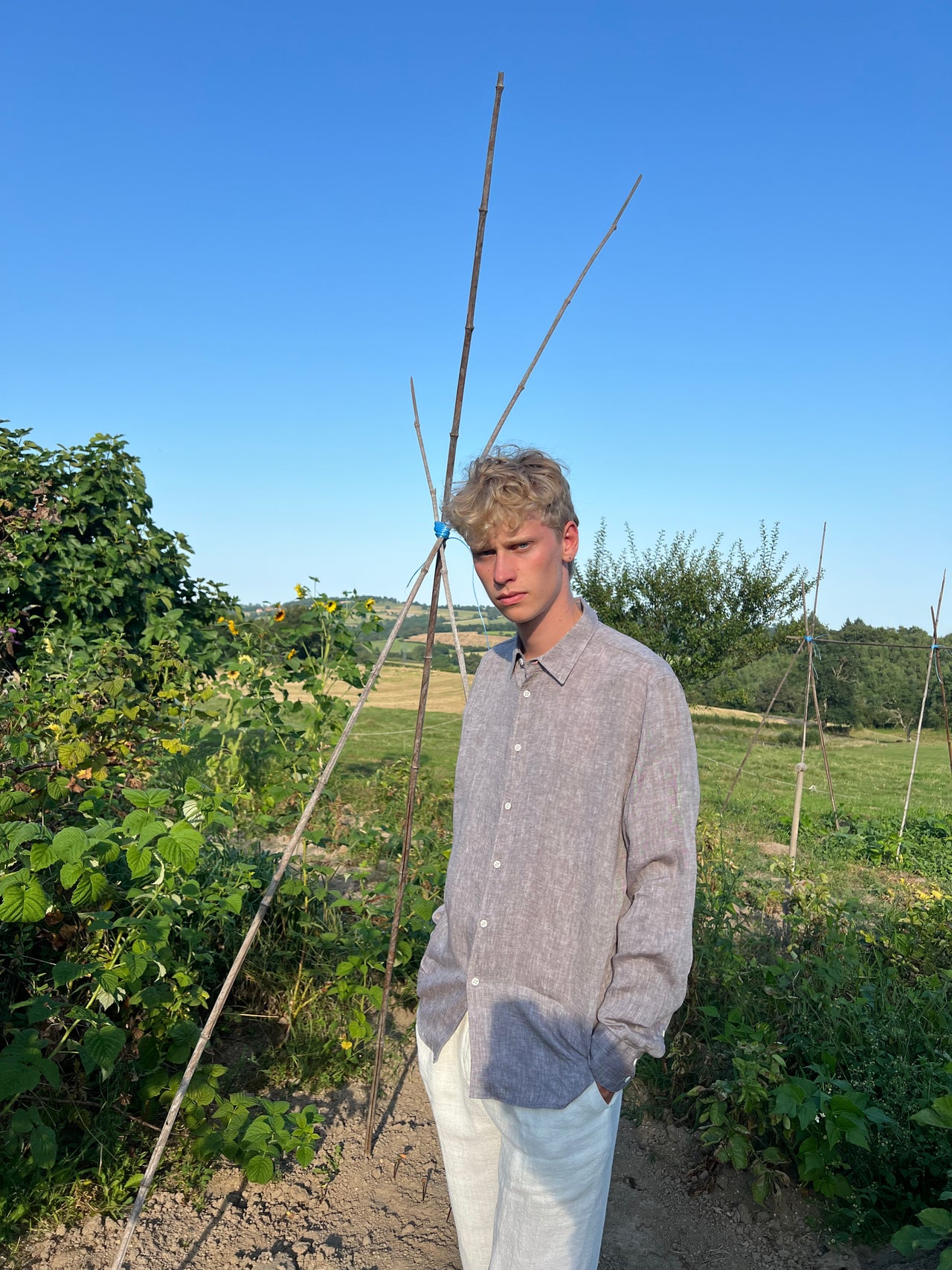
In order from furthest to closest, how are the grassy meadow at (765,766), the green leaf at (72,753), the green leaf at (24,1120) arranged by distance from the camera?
the grassy meadow at (765,766), the green leaf at (72,753), the green leaf at (24,1120)

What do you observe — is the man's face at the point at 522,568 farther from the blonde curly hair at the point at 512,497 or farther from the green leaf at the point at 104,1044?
the green leaf at the point at 104,1044

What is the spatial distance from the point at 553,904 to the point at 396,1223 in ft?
4.81

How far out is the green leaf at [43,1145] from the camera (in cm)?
186

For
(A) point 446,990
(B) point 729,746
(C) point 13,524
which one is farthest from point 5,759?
(B) point 729,746

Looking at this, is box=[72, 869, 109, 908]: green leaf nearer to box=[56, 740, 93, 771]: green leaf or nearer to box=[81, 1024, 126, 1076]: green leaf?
box=[81, 1024, 126, 1076]: green leaf

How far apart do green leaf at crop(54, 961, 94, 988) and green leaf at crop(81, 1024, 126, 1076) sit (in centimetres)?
15

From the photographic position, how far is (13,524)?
5.29 metres

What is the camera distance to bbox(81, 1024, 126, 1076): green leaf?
1888 mm

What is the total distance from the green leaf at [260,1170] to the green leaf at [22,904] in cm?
96

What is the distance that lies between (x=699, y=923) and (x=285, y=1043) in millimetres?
1597

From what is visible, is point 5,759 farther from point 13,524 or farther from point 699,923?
point 13,524

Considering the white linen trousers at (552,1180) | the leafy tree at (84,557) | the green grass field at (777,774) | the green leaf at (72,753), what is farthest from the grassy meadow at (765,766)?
the white linen trousers at (552,1180)

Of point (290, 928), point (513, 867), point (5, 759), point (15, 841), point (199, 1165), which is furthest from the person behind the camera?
point (290, 928)

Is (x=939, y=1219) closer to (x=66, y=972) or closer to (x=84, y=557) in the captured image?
(x=66, y=972)
